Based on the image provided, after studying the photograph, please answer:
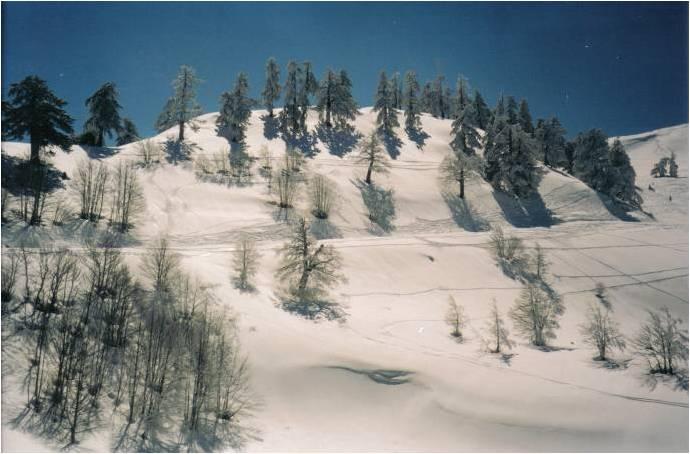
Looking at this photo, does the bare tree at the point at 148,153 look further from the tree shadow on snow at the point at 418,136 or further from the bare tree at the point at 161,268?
the tree shadow on snow at the point at 418,136

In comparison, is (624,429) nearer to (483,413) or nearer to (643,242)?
(483,413)

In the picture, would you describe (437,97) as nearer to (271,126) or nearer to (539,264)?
(271,126)

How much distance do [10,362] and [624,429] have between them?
2768cm

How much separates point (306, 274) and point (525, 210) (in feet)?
107

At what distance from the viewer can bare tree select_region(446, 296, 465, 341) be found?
26812mm

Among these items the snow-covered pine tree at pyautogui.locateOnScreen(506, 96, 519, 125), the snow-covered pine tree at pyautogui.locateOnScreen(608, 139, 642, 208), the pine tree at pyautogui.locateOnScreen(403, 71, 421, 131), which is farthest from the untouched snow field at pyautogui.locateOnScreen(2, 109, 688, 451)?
the snow-covered pine tree at pyautogui.locateOnScreen(506, 96, 519, 125)

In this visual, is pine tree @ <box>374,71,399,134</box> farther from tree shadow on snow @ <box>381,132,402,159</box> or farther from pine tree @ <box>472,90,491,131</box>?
pine tree @ <box>472,90,491,131</box>

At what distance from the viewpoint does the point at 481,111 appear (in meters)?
75.8

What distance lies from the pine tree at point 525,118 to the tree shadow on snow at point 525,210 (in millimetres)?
21666

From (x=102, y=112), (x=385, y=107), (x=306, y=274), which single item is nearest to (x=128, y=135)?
(x=102, y=112)

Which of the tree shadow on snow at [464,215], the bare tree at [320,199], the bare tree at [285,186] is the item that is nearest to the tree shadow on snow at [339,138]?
the bare tree at [285,186]

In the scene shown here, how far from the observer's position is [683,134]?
160 meters

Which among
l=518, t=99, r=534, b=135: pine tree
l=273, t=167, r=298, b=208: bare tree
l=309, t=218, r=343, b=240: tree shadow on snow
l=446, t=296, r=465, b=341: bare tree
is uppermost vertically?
l=518, t=99, r=534, b=135: pine tree

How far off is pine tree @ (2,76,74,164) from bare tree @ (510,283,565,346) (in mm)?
40221
